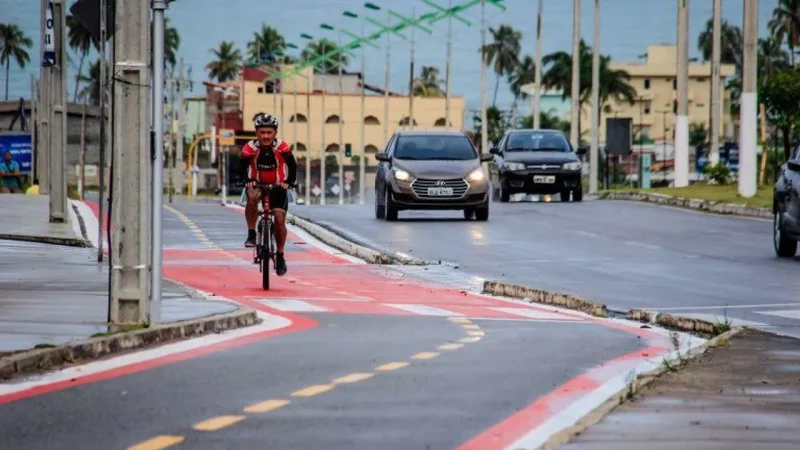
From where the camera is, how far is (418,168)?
3812cm

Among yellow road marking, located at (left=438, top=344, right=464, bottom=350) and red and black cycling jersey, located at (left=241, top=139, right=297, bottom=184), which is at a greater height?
red and black cycling jersey, located at (left=241, top=139, right=297, bottom=184)

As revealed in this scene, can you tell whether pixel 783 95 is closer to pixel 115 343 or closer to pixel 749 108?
pixel 749 108

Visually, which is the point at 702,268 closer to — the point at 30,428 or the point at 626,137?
the point at 30,428

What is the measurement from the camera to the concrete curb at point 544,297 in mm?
19431

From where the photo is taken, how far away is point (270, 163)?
21750mm

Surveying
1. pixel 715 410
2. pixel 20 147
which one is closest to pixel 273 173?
pixel 715 410

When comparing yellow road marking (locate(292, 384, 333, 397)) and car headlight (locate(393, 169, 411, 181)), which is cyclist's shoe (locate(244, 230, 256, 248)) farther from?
car headlight (locate(393, 169, 411, 181))

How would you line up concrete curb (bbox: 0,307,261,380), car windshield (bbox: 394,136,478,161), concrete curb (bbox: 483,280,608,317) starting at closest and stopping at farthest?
1. concrete curb (bbox: 0,307,261,380)
2. concrete curb (bbox: 483,280,608,317)
3. car windshield (bbox: 394,136,478,161)

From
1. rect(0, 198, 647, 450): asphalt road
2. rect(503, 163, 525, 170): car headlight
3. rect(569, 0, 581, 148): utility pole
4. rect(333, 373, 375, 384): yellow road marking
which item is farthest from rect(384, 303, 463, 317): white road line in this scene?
rect(569, 0, 581, 148): utility pole

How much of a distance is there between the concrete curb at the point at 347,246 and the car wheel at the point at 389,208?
5.71 feet

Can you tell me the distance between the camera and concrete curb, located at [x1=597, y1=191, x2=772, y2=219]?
4247 cm

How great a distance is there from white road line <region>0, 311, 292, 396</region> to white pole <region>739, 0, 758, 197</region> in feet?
103

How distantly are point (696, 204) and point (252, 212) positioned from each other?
25.6 meters

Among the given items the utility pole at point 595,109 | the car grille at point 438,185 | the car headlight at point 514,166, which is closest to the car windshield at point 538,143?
the car headlight at point 514,166
